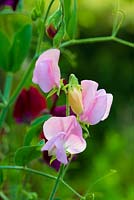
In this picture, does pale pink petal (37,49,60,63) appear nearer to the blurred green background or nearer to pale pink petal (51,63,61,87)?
pale pink petal (51,63,61,87)

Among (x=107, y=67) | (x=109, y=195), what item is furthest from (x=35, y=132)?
(x=107, y=67)

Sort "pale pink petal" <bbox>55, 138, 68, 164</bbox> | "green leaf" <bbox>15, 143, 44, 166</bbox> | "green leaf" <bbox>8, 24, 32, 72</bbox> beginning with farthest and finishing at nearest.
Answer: "green leaf" <bbox>8, 24, 32, 72</bbox>
"green leaf" <bbox>15, 143, 44, 166</bbox>
"pale pink petal" <bbox>55, 138, 68, 164</bbox>

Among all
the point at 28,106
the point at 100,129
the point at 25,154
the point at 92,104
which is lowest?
the point at 100,129

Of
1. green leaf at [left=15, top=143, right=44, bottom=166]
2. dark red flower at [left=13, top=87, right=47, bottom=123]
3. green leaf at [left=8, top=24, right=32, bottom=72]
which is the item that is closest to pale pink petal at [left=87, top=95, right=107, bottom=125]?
green leaf at [left=15, top=143, right=44, bottom=166]

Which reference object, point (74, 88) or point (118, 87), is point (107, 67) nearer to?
point (118, 87)

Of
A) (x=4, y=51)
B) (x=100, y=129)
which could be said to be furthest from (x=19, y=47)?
(x=100, y=129)

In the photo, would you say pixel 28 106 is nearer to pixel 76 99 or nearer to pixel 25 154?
pixel 25 154
